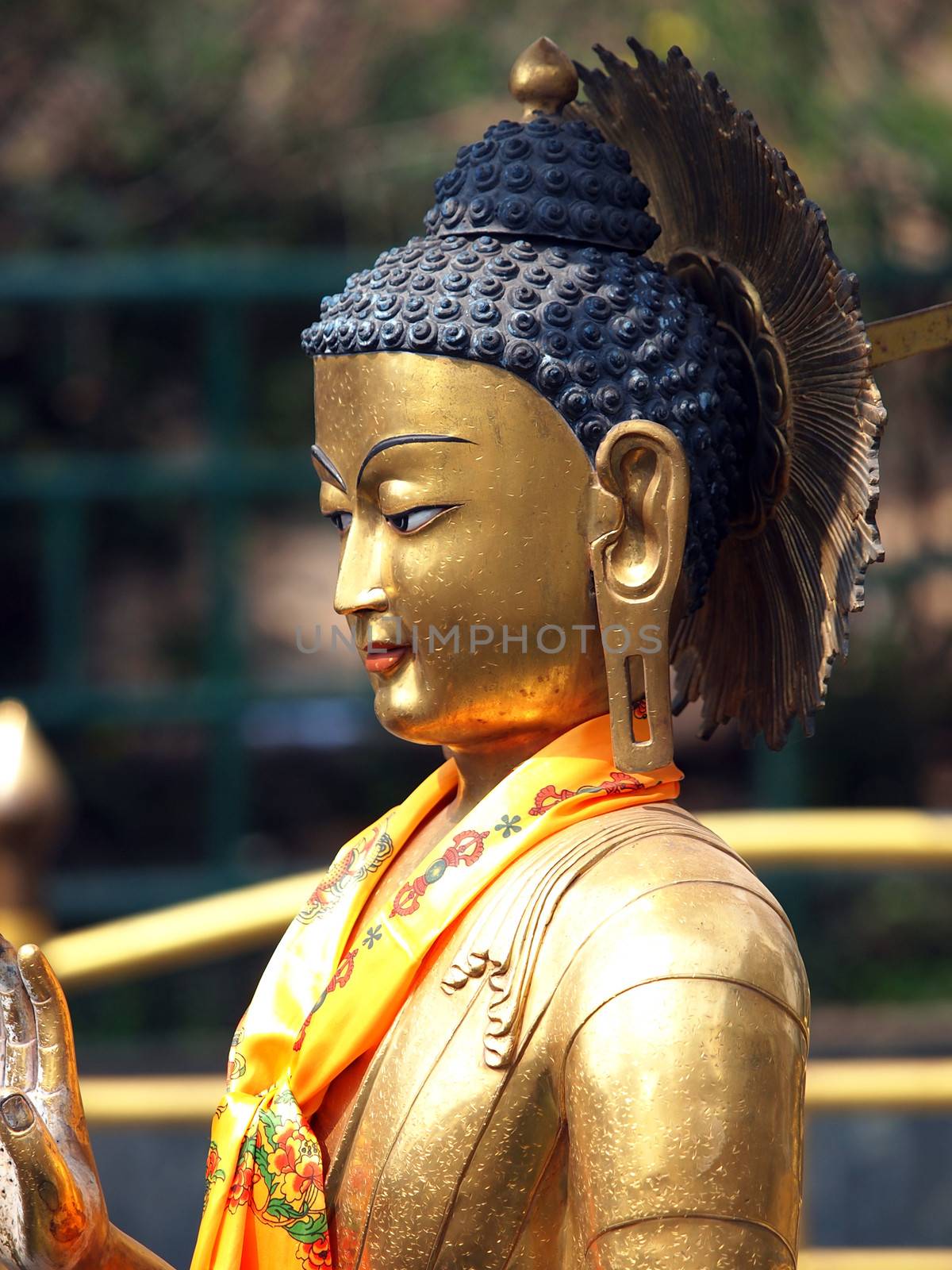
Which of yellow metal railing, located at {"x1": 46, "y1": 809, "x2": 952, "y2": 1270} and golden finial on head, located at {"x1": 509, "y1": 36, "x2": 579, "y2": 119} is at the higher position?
golden finial on head, located at {"x1": 509, "y1": 36, "x2": 579, "y2": 119}

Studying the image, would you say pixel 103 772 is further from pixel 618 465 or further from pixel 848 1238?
pixel 618 465

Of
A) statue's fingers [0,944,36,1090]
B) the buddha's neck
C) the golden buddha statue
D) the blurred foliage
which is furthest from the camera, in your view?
the blurred foliage

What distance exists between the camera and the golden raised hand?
1542 millimetres

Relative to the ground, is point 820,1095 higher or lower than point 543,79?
lower

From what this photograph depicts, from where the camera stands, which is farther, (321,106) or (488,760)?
(321,106)

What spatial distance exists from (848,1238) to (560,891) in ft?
9.93

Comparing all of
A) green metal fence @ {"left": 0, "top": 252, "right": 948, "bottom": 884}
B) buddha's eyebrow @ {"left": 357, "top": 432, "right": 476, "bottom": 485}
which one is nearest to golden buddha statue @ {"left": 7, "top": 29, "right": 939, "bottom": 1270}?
buddha's eyebrow @ {"left": 357, "top": 432, "right": 476, "bottom": 485}

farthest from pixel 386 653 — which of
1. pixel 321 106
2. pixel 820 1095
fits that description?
pixel 321 106

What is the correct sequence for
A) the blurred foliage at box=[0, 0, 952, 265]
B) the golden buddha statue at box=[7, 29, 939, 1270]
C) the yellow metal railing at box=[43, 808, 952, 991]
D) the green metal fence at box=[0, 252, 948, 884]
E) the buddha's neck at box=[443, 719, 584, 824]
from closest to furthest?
1. the golden buddha statue at box=[7, 29, 939, 1270]
2. the buddha's neck at box=[443, 719, 584, 824]
3. the yellow metal railing at box=[43, 808, 952, 991]
4. the green metal fence at box=[0, 252, 948, 884]
5. the blurred foliage at box=[0, 0, 952, 265]

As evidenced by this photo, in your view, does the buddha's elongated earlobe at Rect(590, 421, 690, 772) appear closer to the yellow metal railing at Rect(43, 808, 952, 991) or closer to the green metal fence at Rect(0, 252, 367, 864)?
the yellow metal railing at Rect(43, 808, 952, 991)

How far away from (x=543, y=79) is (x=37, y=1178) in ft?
3.49

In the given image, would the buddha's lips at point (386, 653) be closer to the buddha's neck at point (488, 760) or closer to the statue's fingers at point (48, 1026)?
the buddha's neck at point (488, 760)

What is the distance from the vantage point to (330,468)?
1685mm

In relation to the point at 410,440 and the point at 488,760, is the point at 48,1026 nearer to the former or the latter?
the point at 488,760
